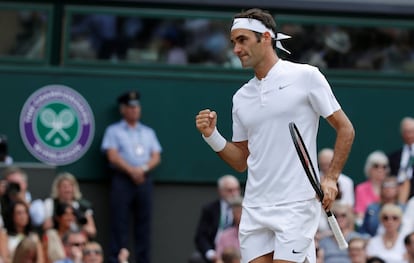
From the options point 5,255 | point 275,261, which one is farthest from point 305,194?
point 5,255

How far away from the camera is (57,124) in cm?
1477

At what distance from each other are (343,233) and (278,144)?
478 cm

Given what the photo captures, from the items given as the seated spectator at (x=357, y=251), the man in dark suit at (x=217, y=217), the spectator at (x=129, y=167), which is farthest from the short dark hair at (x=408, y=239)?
the spectator at (x=129, y=167)

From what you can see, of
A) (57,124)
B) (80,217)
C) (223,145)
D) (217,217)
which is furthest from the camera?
(57,124)

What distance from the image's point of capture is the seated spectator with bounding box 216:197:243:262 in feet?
41.6

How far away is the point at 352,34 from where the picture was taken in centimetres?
1547

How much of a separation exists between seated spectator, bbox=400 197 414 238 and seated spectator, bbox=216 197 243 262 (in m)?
1.57

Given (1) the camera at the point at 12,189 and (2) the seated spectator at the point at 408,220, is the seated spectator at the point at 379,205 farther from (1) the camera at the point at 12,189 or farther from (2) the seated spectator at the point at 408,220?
(1) the camera at the point at 12,189

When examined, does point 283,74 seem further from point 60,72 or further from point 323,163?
point 60,72

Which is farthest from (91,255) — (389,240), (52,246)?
(389,240)

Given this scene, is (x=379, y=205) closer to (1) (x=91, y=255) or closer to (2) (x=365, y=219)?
(2) (x=365, y=219)

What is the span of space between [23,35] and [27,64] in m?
0.33

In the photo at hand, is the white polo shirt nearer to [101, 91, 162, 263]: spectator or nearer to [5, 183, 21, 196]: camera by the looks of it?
[5, 183, 21, 196]: camera

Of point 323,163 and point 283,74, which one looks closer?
point 283,74
